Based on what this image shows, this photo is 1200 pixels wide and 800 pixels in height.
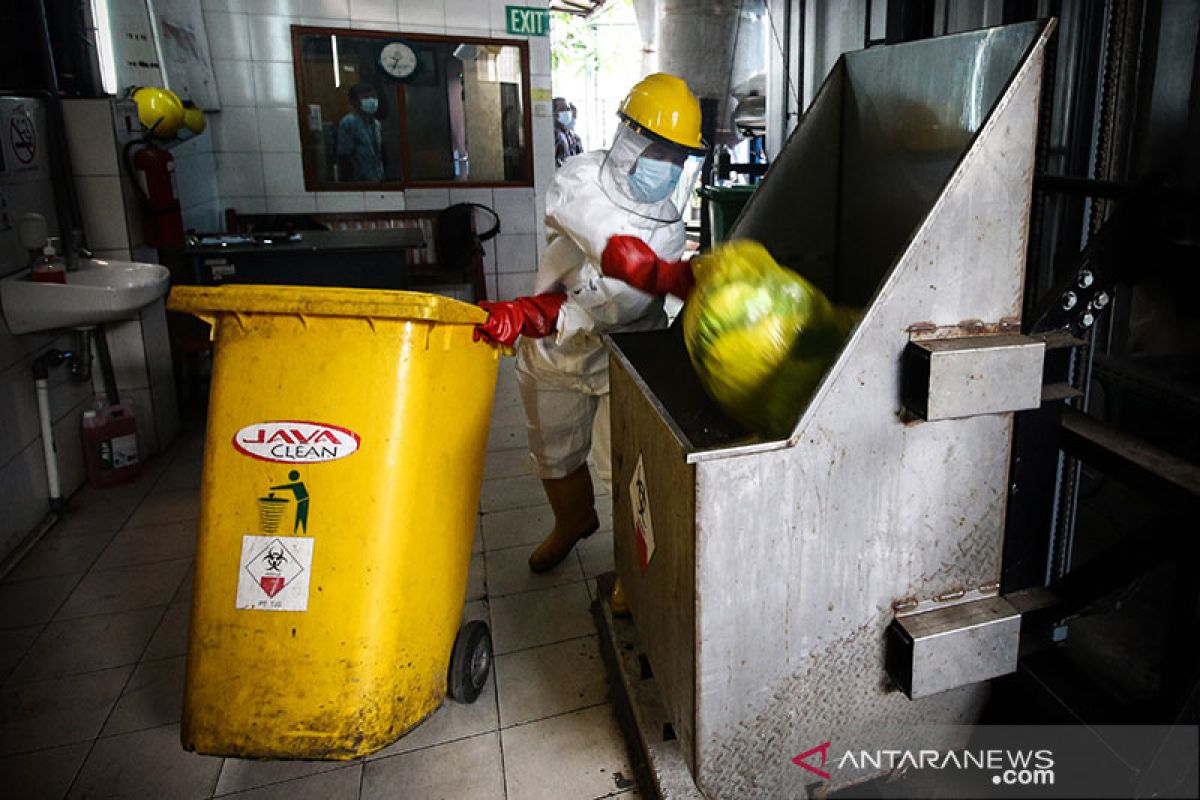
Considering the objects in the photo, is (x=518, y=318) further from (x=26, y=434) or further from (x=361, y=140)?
(x=361, y=140)

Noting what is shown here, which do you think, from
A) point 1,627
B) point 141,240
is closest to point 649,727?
point 1,627

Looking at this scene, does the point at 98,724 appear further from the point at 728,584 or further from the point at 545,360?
the point at 728,584

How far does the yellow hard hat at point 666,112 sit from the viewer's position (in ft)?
5.62

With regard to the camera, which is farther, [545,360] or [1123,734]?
[545,360]

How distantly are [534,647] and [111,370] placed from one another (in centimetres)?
223

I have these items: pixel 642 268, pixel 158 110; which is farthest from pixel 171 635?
pixel 158 110

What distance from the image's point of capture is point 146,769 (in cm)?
157

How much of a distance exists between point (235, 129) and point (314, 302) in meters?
4.22

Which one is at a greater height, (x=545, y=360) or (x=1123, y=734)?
(x=545, y=360)

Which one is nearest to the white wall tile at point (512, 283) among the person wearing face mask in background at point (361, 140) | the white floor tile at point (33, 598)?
the person wearing face mask in background at point (361, 140)

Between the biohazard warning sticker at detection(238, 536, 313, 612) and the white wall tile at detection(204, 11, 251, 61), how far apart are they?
443cm

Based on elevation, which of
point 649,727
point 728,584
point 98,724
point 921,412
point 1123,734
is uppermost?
point 921,412

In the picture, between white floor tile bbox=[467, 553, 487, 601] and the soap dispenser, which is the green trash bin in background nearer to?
white floor tile bbox=[467, 553, 487, 601]

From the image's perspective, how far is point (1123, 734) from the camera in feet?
3.76
